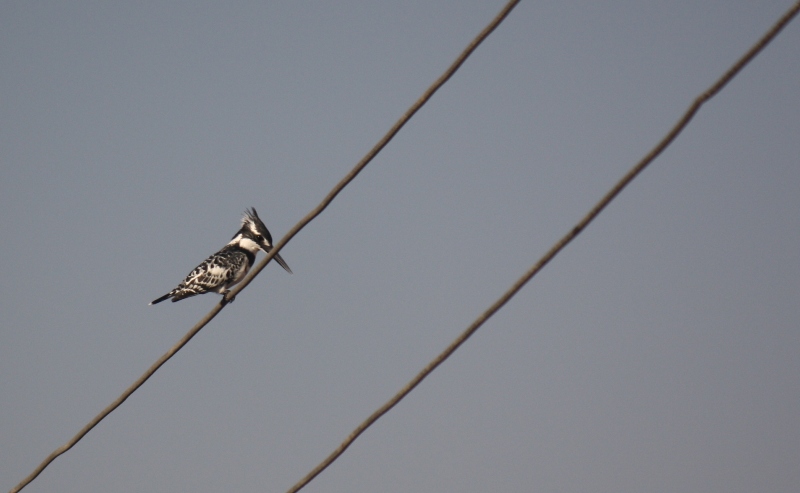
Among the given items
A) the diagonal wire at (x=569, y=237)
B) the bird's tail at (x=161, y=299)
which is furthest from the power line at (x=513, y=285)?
the bird's tail at (x=161, y=299)

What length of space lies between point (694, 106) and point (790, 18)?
0.43m

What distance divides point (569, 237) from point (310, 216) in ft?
4.97

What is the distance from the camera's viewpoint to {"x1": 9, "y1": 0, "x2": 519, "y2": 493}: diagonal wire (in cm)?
453

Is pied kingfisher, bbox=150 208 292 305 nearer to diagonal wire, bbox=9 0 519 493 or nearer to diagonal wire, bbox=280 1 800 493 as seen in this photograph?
diagonal wire, bbox=9 0 519 493

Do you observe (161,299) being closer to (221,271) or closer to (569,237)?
(221,271)

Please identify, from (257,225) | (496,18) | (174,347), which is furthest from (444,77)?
(257,225)

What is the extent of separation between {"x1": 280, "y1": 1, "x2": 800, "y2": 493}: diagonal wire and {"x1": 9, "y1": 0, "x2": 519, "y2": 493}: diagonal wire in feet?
3.32

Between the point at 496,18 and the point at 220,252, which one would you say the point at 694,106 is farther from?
the point at 220,252

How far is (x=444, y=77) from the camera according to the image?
4621 mm

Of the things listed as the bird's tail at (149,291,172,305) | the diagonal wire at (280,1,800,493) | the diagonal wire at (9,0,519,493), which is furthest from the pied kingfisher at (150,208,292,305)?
the diagonal wire at (280,1,800,493)

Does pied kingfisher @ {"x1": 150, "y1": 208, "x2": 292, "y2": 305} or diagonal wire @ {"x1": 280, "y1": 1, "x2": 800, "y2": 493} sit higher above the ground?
pied kingfisher @ {"x1": 150, "y1": 208, "x2": 292, "y2": 305}

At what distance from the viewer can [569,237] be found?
395 centimetres

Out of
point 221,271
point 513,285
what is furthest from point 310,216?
point 221,271

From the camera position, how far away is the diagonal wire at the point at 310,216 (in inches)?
178
